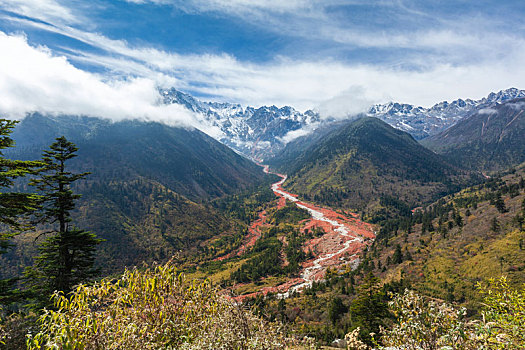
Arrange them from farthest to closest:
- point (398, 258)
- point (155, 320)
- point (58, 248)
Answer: point (398, 258), point (58, 248), point (155, 320)

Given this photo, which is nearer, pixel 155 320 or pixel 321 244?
pixel 155 320

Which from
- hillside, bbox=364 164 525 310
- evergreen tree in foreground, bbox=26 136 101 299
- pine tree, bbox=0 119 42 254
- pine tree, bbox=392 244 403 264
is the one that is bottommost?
pine tree, bbox=392 244 403 264

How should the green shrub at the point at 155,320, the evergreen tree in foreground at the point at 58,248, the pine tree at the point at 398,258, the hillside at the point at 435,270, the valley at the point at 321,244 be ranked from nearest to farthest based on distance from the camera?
1. the green shrub at the point at 155,320
2. the evergreen tree in foreground at the point at 58,248
3. the hillside at the point at 435,270
4. the pine tree at the point at 398,258
5. the valley at the point at 321,244

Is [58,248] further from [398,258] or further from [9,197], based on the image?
[398,258]

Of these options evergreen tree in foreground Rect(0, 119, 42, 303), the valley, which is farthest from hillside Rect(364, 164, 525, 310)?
evergreen tree in foreground Rect(0, 119, 42, 303)

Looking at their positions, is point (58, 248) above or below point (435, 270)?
above

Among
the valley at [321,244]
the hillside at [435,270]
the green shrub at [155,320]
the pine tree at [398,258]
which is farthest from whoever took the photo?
the valley at [321,244]

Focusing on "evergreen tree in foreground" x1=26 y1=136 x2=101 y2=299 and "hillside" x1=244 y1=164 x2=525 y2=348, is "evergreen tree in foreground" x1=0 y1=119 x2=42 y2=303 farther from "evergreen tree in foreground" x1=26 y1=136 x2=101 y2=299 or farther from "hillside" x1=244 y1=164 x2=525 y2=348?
"hillside" x1=244 y1=164 x2=525 y2=348

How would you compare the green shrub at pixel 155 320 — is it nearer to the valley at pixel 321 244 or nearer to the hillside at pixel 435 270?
the hillside at pixel 435 270

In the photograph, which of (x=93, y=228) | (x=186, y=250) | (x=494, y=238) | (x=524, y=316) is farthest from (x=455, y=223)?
(x=93, y=228)

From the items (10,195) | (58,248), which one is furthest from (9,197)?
(58,248)

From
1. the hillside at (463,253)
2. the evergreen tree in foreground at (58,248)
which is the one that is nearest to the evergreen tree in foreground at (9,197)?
the evergreen tree in foreground at (58,248)
